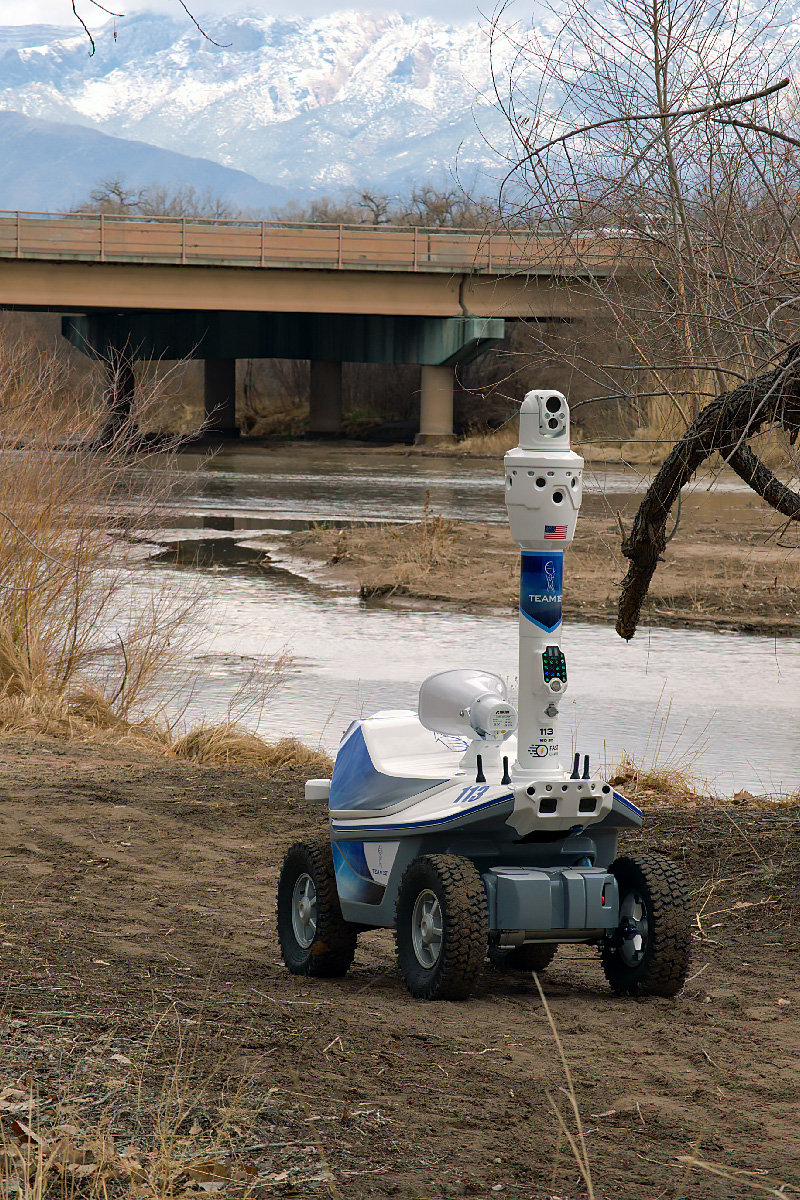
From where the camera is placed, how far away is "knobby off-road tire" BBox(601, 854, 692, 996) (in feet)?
15.8

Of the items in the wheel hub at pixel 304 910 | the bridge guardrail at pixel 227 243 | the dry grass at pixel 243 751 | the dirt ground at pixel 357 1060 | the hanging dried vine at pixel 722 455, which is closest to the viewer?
the dirt ground at pixel 357 1060

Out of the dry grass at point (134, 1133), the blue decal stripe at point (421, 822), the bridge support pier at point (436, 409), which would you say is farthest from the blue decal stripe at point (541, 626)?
the bridge support pier at point (436, 409)

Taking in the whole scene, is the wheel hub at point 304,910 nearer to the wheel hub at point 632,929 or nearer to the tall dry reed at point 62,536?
the wheel hub at point 632,929

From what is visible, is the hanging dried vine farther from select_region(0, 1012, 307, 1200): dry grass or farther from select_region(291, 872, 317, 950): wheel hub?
select_region(0, 1012, 307, 1200): dry grass

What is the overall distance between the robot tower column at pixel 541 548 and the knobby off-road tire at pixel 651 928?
488 millimetres

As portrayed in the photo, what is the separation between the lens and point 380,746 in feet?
17.6

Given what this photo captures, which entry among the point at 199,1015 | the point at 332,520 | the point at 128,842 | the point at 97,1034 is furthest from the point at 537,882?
the point at 332,520

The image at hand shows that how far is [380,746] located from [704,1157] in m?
2.18

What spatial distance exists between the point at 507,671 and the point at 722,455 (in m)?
7.54

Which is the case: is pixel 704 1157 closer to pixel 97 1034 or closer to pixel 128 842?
pixel 97 1034

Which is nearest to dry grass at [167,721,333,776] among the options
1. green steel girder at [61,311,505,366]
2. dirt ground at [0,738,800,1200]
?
dirt ground at [0,738,800,1200]

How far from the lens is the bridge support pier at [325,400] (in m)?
58.4

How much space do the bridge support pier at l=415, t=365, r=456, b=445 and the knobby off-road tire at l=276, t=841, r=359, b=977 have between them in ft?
153

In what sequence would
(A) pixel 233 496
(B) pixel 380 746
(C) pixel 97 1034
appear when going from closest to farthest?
(C) pixel 97 1034
(B) pixel 380 746
(A) pixel 233 496
